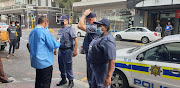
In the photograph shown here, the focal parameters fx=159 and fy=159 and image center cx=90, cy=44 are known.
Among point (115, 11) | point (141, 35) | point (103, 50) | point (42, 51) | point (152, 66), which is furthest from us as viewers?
point (115, 11)

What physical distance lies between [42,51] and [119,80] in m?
2.09

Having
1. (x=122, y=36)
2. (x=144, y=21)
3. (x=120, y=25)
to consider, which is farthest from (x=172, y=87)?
(x=120, y=25)

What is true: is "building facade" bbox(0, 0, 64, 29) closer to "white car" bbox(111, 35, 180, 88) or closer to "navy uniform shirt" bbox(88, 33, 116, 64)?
"white car" bbox(111, 35, 180, 88)

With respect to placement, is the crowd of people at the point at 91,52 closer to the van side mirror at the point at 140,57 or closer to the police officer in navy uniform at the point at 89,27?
the police officer in navy uniform at the point at 89,27

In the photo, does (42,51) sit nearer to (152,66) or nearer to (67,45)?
(67,45)

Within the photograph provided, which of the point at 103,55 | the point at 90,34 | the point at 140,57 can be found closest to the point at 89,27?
the point at 90,34

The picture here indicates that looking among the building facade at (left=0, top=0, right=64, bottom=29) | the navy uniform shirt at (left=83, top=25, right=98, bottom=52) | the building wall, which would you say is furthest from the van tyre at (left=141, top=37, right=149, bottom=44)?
the building wall

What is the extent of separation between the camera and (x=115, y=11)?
2333 centimetres

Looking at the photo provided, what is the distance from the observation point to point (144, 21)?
2009cm

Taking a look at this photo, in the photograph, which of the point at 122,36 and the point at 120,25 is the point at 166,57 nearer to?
Result: the point at 122,36

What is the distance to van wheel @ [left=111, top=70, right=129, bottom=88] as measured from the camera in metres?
3.90

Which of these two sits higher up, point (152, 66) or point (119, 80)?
point (152, 66)

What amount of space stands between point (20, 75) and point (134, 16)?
17771 mm

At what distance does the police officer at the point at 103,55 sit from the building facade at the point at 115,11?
19.2 meters
